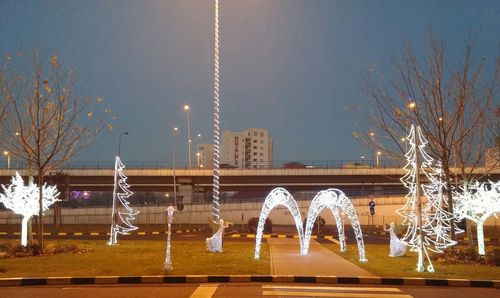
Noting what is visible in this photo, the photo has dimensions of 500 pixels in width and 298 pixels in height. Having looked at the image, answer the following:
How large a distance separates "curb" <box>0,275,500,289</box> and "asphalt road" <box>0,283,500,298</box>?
1.95ft

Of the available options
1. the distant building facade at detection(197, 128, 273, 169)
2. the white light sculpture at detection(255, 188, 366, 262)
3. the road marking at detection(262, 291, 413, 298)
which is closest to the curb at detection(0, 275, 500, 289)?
the road marking at detection(262, 291, 413, 298)

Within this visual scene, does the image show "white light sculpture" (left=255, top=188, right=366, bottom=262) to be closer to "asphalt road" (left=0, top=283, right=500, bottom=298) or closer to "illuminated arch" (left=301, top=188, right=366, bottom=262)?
"illuminated arch" (left=301, top=188, right=366, bottom=262)

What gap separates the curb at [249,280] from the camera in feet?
47.1

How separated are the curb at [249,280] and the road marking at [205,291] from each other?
1.08 m

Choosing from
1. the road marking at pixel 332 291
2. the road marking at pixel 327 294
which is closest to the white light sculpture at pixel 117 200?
the road marking at pixel 332 291

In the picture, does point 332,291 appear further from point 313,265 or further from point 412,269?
point 412,269

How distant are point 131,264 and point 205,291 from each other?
593cm

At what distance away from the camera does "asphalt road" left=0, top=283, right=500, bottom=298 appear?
12.2 m

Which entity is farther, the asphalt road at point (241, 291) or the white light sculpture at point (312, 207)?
the white light sculpture at point (312, 207)

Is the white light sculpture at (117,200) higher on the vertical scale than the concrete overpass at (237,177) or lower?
lower

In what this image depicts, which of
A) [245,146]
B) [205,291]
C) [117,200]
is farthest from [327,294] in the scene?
[245,146]

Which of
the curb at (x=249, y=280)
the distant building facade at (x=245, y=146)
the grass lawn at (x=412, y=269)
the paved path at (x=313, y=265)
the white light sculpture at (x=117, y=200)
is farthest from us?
the distant building facade at (x=245, y=146)

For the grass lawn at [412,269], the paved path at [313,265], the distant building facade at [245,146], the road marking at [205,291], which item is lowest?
the grass lawn at [412,269]

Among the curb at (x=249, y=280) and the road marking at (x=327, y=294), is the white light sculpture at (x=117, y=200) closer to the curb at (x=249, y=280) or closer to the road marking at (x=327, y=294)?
the curb at (x=249, y=280)
